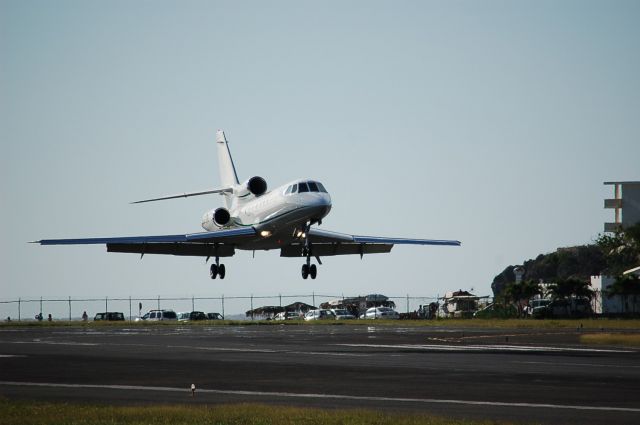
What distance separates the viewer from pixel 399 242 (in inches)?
2344

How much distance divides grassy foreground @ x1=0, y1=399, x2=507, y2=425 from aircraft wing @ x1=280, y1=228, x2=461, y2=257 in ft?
128

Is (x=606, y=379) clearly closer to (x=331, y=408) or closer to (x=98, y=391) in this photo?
(x=331, y=408)

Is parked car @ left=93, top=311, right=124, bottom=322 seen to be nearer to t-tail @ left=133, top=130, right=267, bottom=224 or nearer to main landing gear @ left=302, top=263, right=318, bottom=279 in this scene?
t-tail @ left=133, top=130, right=267, bottom=224

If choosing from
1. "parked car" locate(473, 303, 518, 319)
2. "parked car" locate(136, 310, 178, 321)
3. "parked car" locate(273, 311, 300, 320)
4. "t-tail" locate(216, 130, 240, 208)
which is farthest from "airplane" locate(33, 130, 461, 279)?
"parked car" locate(273, 311, 300, 320)

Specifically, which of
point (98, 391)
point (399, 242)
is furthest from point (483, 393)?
point (399, 242)

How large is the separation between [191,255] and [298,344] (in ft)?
78.9

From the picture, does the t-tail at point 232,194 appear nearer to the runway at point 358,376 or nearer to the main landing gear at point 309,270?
the main landing gear at point 309,270

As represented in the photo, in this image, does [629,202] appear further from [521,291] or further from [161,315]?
[161,315]

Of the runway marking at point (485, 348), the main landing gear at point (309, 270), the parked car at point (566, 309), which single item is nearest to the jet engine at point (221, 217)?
the main landing gear at point (309, 270)

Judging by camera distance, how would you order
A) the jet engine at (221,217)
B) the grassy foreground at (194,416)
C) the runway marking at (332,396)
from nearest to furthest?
the grassy foreground at (194,416) → the runway marking at (332,396) → the jet engine at (221,217)

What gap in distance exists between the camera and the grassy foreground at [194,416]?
54.0 ft

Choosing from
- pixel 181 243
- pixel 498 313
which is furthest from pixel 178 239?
pixel 498 313

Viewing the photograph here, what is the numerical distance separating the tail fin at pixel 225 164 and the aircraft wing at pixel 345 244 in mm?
13598

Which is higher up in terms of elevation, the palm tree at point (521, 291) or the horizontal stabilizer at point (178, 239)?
the horizontal stabilizer at point (178, 239)
